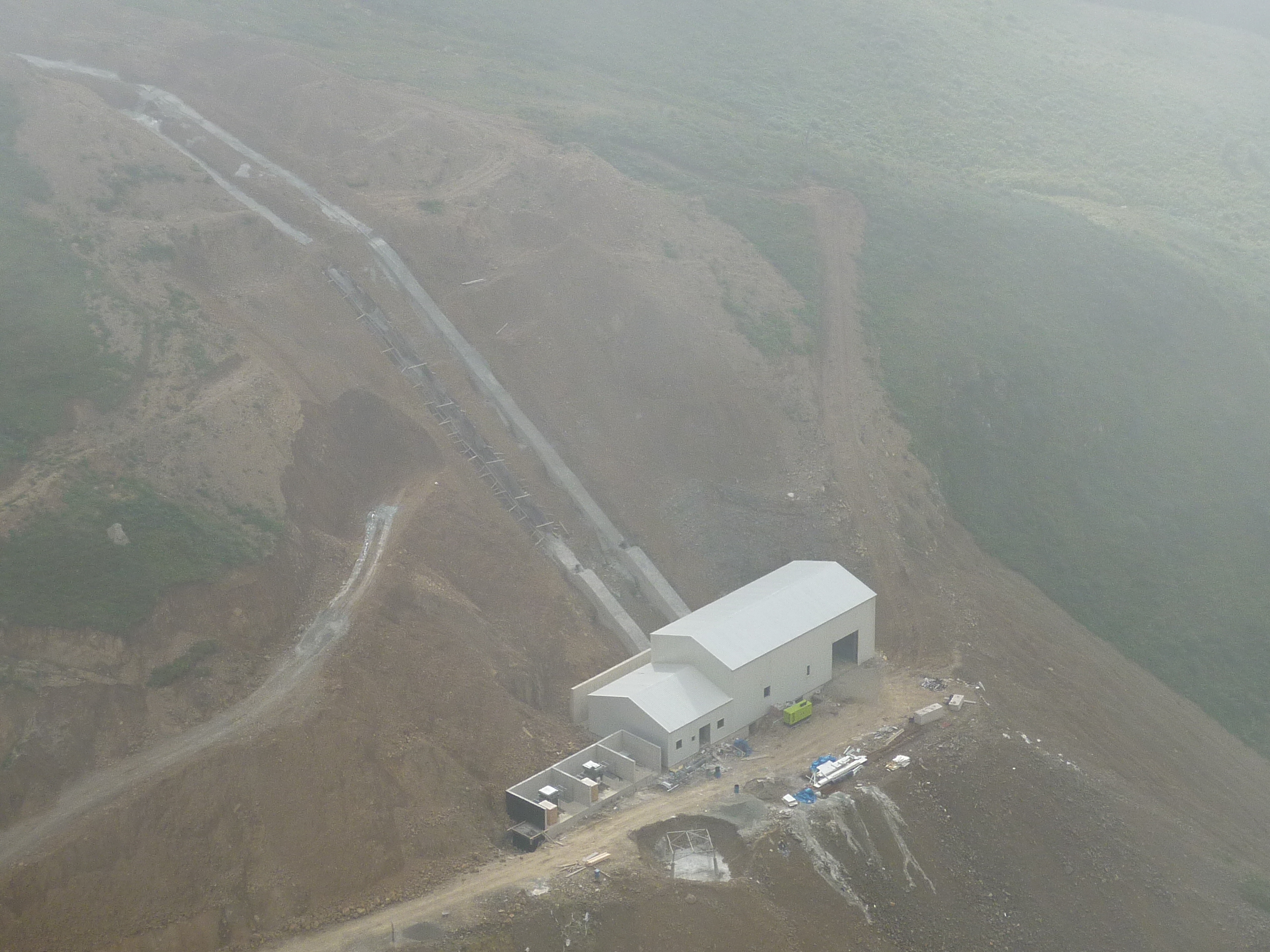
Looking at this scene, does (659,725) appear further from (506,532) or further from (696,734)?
(506,532)

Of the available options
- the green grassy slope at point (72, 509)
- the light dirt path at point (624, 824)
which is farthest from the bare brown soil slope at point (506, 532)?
the green grassy slope at point (72, 509)

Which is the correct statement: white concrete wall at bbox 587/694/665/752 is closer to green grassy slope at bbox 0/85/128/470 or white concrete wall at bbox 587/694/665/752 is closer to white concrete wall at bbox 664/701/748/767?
white concrete wall at bbox 664/701/748/767

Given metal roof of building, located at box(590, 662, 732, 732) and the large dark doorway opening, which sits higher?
metal roof of building, located at box(590, 662, 732, 732)

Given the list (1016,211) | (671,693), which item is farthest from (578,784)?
(1016,211)

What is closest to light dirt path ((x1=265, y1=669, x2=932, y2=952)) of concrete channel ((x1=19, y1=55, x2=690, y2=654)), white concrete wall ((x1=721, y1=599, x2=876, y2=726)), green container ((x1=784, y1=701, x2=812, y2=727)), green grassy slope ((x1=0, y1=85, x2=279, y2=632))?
green container ((x1=784, y1=701, x2=812, y2=727))

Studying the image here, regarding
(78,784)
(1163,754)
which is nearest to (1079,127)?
(1163,754)
